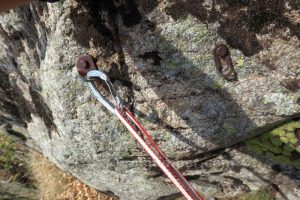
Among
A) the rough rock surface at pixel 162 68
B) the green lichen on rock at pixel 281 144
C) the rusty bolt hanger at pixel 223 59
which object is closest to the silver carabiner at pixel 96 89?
the rough rock surface at pixel 162 68

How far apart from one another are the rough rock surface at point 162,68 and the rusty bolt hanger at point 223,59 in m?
0.05

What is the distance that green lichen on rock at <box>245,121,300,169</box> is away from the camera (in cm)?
370

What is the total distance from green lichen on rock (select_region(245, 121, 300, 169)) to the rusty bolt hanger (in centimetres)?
80

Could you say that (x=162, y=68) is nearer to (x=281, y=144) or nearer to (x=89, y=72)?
(x=89, y=72)

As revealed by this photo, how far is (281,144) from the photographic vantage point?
12.7 feet

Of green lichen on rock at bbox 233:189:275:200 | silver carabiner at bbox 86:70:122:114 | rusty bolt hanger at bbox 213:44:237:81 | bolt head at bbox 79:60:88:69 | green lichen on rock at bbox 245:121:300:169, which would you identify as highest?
bolt head at bbox 79:60:88:69

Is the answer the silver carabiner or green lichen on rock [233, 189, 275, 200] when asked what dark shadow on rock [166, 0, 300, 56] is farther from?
green lichen on rock [233, 189, 275, 200]

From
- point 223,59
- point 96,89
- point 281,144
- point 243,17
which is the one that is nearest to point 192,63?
point 223,59

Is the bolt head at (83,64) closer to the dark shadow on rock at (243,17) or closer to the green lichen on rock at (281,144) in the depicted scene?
the dark shadow on rock at (243,17)

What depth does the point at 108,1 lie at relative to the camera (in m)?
3.37

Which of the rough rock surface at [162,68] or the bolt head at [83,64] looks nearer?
the rough rock surface at [162,68]

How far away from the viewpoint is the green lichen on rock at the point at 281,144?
3.70 meters

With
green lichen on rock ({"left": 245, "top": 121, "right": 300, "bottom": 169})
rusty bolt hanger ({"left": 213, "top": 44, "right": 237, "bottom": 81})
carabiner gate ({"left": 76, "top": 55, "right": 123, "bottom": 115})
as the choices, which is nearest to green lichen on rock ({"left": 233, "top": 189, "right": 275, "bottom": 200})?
green lichen on rock ({"left": 245, "top": 121, "right": 300, "bottom": 169})

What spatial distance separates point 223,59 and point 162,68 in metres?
0.59
